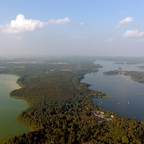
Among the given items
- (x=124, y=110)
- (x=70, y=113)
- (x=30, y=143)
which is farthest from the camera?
(x=124, y=110)

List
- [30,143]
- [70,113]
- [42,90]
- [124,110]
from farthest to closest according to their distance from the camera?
[42,90], [124,110], [70,113], [30,143]

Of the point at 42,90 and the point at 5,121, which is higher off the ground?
the point at 42,90

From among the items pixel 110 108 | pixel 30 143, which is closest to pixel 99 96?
pixel 110 108

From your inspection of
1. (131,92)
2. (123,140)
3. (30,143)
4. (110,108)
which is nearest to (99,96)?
(110,108)

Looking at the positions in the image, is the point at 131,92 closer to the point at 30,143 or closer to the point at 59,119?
the point at 59,119

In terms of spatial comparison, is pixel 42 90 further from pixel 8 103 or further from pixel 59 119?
pixel 59 119

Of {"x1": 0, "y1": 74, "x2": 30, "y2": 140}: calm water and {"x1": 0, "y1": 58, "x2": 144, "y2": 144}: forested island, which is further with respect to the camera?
{"x1": 0, "y1": 74, "x2": 30, "y2": 140}: calm water

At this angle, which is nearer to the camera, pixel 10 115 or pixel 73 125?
pixel 73 125

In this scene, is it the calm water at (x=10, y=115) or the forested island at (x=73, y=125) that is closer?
the forested island at (x=73, y=125)

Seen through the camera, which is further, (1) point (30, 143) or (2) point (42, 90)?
(2) point (42, 90)
